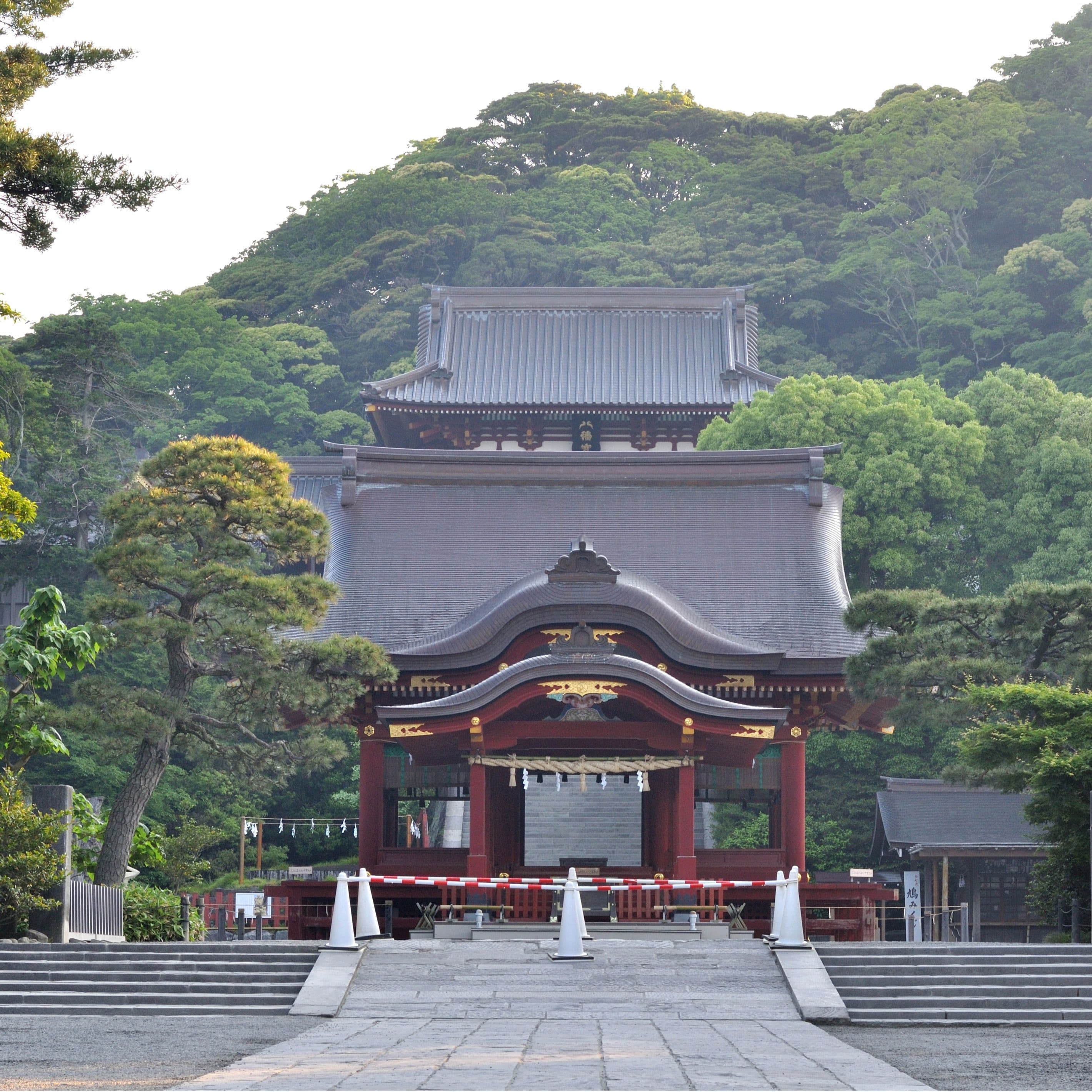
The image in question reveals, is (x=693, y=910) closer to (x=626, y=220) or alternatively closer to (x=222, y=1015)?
(x=222, y=1015)

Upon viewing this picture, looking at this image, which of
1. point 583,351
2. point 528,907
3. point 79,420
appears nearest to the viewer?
point 528,907

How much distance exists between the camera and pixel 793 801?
76.7ft

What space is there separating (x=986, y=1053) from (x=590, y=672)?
33.1ft

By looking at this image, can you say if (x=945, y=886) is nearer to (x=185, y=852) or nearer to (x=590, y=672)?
(x=590, y=672)

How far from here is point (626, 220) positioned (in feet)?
214

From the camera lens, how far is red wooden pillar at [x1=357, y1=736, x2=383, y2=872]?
75.7 feet

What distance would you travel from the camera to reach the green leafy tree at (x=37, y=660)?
18516 mm

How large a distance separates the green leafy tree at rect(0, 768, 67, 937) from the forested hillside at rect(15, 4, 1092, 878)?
1713cm

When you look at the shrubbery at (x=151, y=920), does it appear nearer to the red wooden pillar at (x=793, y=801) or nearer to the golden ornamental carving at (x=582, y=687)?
the golden ornamental carving at (x=582, y=687)

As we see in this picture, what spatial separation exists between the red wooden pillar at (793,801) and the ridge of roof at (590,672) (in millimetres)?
2534

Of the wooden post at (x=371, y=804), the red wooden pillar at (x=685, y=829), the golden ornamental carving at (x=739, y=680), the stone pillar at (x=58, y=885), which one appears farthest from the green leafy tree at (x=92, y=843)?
the golden ornamental carving at (x=739, y=680)

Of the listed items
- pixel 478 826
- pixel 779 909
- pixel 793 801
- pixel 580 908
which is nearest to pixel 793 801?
pixel 793 801

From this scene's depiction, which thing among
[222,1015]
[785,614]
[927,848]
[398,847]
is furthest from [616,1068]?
[927,848]

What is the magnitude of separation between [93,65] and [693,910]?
40.0 ft
